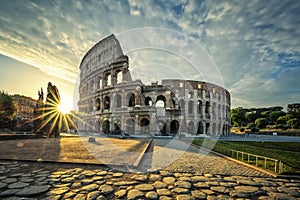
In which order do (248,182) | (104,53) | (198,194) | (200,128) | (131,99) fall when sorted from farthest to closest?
(104,53) < (200,128) < (131,99) < (248,182) < (198,194)

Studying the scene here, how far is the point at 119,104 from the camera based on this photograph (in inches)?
1117

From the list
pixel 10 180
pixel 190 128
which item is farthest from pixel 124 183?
pixel 190 128

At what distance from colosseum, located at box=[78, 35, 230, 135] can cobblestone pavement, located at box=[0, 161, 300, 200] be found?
764 inches

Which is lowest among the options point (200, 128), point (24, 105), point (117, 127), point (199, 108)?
point (200, 128)

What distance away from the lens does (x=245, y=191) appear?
3633 mm

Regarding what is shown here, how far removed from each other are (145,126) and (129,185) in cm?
2184

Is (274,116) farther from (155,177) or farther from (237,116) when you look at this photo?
(155,177)

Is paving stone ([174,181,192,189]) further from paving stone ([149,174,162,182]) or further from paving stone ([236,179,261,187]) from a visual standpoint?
paving stone ([236,179,261,187])

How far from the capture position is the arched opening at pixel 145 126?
984 inches

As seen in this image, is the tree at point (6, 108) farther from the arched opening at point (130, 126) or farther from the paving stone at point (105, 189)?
the paving stone at point (105, 189)

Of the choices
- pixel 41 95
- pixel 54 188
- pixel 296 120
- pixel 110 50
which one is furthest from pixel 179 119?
pixel 296 120

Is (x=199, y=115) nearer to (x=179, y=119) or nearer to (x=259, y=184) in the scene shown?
(x=179, y=119)

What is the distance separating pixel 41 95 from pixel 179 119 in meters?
22.4

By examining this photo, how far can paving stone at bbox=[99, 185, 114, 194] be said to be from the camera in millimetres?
3442
